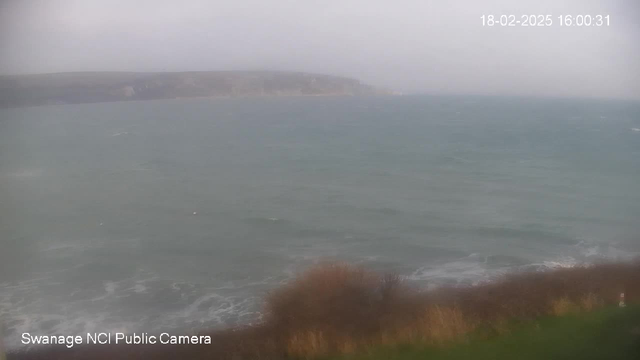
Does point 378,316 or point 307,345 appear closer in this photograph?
point 307,345

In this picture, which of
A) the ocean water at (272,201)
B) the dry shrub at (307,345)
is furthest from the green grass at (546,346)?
the ocean water at (272,201)

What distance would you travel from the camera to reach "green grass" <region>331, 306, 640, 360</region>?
102 inches

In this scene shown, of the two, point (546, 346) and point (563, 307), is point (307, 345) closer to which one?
point (546, 346)

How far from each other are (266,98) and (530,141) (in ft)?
10.0

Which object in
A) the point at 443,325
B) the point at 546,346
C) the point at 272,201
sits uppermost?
the point at 272,201

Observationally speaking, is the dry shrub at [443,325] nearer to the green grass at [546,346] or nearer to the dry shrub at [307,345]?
the green grass at [546,346]

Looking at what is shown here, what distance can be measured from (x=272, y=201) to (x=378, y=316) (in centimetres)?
171

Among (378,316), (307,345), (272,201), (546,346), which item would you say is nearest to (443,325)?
(378,316)

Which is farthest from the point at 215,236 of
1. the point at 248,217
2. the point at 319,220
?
the point at 319,220

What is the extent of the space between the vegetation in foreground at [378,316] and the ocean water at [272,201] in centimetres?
28

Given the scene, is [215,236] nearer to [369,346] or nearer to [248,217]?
[248,217]

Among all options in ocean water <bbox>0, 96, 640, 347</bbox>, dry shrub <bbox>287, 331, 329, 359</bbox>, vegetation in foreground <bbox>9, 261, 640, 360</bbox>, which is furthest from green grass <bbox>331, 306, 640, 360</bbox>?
ocean water <bbox>0, 96, 640, 347</bbox>

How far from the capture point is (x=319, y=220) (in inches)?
162

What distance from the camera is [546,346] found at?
264 cm
